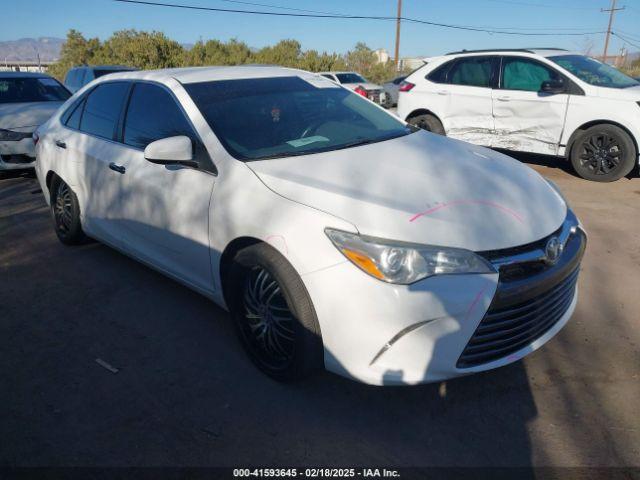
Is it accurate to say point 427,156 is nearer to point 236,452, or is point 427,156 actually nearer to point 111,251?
point 236,452

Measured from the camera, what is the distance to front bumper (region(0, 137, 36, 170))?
23.3ft

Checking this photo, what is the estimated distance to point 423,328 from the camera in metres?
2.09

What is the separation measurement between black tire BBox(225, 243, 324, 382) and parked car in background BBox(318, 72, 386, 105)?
14.6 meters

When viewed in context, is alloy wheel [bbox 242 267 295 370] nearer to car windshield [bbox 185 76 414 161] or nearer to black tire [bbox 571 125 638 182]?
car windshield [bbox 185 76 414 161]

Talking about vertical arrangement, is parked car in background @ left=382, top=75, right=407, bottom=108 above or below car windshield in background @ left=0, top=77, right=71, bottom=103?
below

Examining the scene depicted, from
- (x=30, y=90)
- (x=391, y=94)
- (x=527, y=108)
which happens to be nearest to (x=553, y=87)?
(x=527, y=108)

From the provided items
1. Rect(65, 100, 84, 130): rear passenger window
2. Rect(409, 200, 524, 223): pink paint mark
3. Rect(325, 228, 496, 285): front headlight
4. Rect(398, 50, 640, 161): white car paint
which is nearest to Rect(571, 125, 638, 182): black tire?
Rect(398, 50, 640, 161): white car paint

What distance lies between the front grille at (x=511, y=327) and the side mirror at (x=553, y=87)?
193 inches

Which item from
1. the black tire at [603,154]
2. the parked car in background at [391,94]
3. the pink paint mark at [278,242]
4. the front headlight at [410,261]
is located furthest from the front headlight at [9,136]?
the parked car in background at [391,94]

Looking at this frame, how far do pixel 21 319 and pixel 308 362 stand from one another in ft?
7.47

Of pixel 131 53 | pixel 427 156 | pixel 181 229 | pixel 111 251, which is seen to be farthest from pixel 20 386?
pixel 131 53

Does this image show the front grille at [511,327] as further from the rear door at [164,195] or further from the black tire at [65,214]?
the black tire at [65,214]

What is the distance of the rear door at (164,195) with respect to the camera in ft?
9.50

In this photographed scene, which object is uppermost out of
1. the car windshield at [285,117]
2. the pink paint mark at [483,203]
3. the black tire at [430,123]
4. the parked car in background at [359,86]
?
the car windshield at [285,117]
